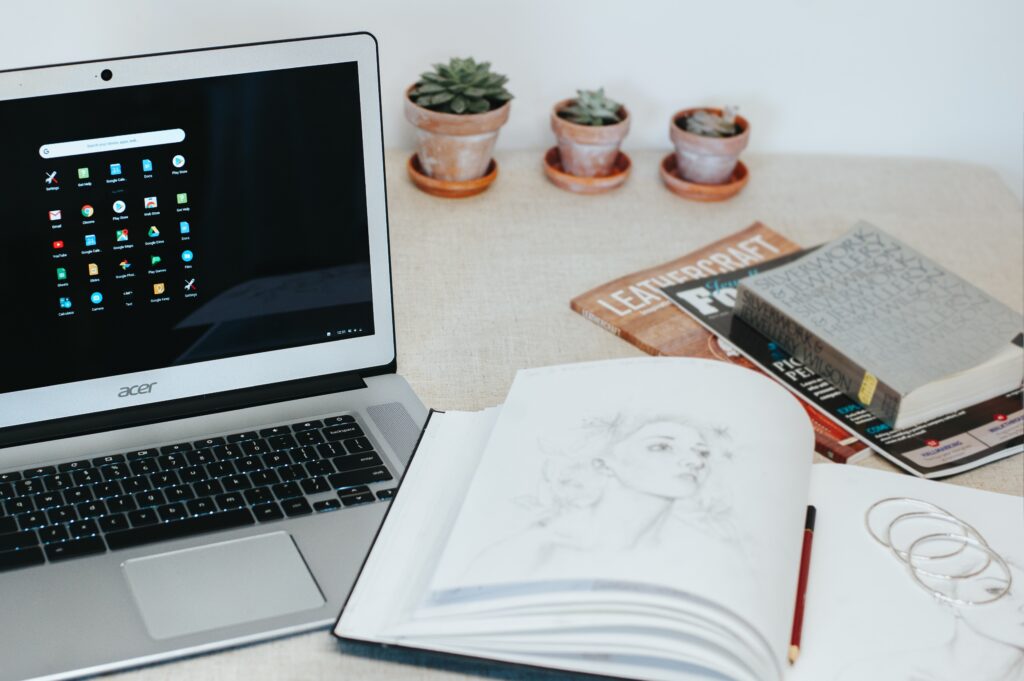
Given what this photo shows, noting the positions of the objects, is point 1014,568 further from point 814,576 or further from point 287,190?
point 287,190

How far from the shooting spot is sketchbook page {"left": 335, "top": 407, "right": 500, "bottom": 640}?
24.3 inches

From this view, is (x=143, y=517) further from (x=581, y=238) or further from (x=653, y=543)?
(x=581, y=238)

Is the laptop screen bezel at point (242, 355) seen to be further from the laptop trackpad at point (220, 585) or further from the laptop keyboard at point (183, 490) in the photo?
the laptop trackpad at point (220, 585)

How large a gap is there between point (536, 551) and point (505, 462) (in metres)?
0.09

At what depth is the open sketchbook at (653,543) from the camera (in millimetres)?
578

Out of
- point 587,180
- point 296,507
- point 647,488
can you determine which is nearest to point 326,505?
point 296,507

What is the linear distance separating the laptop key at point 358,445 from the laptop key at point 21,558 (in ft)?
0.71

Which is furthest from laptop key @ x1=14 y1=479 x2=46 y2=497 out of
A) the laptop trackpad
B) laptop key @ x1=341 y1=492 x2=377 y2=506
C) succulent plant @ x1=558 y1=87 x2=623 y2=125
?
succulent plant @ x1=558 y1=87 x2=623 y2=125

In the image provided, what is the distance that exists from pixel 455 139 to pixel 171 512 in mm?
576

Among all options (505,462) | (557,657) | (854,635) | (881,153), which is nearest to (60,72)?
(505,462)

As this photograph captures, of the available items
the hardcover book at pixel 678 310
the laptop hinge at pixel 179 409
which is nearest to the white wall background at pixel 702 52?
the hardcover book at pixel 678 310

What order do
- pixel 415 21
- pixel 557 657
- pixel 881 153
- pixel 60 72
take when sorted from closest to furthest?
pixel 557 657, pixel 60 72, pixel 415 21, pixel 881 153

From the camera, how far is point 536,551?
23.7 inches

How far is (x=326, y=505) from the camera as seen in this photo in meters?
0.72
